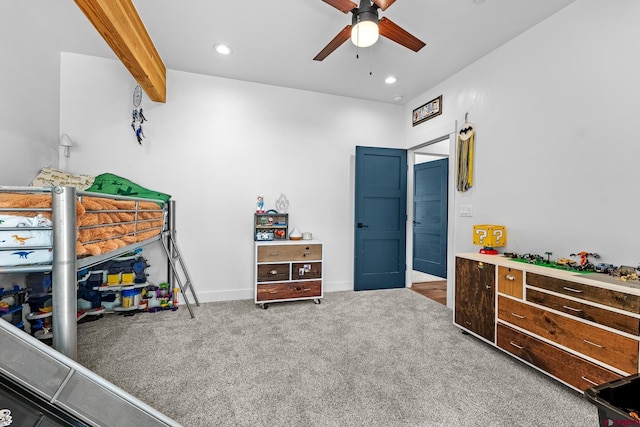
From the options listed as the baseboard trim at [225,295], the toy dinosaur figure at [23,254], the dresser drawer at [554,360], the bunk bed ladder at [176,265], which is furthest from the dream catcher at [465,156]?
the toy dinosaur figure at [23,254]

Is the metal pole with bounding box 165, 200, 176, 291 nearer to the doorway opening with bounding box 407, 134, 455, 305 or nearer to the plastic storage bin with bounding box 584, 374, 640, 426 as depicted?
the doorway opening with bounding box 407, 134, 455, 305

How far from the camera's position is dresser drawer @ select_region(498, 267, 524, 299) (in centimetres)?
212

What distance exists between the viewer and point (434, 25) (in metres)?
2.49

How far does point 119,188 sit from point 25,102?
979 mm

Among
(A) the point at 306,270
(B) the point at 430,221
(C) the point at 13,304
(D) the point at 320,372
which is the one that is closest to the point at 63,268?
(D) the point at 320,372

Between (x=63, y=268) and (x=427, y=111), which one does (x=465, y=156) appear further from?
(x=63, y=268)

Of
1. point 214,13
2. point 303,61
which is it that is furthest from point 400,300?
point 214,13

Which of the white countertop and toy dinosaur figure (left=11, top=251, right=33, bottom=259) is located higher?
toy dinosaur figure (left=11, top=251, right=33, bottom=259)

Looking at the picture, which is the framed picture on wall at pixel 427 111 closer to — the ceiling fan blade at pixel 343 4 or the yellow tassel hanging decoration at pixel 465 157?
the yellow tassel hanging decoration at pixel 465 157

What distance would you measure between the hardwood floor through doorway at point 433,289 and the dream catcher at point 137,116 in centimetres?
401

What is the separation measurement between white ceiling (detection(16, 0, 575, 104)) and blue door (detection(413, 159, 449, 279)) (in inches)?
72.0

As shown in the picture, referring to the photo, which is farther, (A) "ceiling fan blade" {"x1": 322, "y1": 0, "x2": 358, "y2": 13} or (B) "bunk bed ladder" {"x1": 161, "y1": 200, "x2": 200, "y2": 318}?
(B) "bunk bed ladder" {"x1": 161, "y1": 200, "x2": 200, "y2": 318}

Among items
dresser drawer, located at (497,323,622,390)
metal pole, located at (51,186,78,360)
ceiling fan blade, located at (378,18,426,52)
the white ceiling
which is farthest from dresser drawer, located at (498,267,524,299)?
metal pole, located at (51,186,78,360)

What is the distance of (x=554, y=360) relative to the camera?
1854 millimetres
